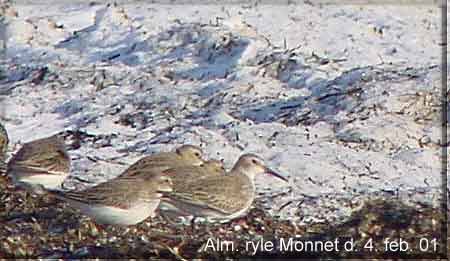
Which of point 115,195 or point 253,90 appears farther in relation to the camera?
point 253,90

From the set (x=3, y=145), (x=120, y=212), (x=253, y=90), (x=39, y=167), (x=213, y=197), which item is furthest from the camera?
(x=253, y=90)

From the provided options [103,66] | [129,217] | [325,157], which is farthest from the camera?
[103,66]

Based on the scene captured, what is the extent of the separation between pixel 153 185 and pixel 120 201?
0.23 metres

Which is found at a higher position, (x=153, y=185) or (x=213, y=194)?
(x=153, y=185)

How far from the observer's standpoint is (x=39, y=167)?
8.29 metres

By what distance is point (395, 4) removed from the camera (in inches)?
497

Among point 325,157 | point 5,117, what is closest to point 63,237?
point 325,157

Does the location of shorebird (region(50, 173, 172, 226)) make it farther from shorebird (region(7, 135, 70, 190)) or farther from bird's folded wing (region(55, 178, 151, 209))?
shorebird (region(7, 135, 70, 190))

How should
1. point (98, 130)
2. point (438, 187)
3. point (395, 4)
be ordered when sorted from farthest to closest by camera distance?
1. point (395, 4)
2. point (98, 130)
3. point (438, 187)

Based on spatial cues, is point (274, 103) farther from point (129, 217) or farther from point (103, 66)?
point (129, 217)

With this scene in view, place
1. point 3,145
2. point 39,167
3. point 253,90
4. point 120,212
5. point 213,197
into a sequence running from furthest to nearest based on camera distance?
point 253,90 → point 3,145 → point 39,167 → point 213,197 → point 120,212

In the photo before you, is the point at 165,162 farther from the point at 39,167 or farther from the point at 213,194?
the point at 39,167

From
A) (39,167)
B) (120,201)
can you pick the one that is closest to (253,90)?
(39,167)

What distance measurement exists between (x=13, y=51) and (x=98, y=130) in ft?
7.56
